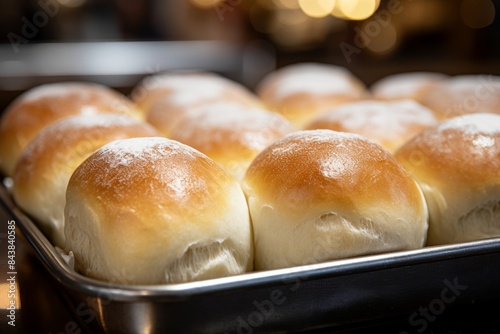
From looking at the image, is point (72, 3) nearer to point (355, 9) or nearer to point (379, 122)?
point (355, 9)

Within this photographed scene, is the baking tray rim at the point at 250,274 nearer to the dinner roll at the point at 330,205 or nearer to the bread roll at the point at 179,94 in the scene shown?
the dinner roll at the point at 330,205

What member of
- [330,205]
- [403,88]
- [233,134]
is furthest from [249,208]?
[403,88]

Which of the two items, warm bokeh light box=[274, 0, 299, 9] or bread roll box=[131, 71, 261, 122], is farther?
warm bokeh light box=[274, 0, 299, 9]

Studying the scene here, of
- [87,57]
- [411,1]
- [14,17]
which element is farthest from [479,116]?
[14,17]

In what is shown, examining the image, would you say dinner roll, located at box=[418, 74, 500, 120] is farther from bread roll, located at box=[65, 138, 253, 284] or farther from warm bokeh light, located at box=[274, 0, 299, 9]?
warm bokeh light, located at box=[274, 0, 299, 9]

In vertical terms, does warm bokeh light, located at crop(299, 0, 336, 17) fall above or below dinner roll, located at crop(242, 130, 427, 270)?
below

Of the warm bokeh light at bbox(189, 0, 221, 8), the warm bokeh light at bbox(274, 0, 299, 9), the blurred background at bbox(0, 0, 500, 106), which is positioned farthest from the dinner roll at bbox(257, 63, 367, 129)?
the warm bokeh light at bbox(189, 0, 221, 8)

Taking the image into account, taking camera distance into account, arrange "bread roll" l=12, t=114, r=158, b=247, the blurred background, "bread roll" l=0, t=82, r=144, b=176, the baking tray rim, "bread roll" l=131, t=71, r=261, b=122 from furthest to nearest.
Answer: the blurred background, "bread roll" l=131, t=71, r=261, b=122, "bread roll" l=0, t=82, r=144, b=176, "bread roll" l=12, t=114, r=158, b=247, the baking tray rim
